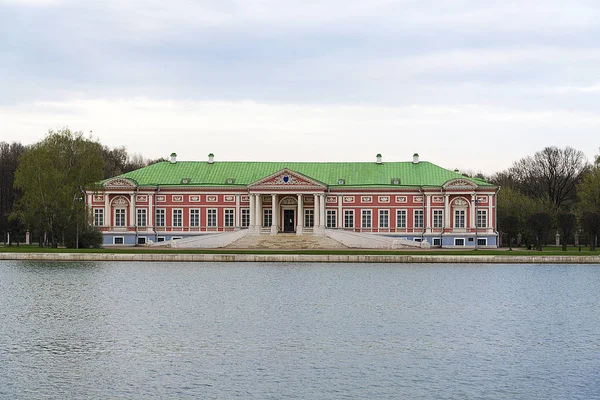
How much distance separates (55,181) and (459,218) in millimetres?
34781

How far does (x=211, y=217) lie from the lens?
78562 millimetres

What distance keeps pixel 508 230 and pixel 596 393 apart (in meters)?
63.2

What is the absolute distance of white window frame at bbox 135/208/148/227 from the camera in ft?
256

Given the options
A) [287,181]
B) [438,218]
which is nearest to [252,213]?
[287,181]

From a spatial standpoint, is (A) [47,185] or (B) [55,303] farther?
(A) [47,185]

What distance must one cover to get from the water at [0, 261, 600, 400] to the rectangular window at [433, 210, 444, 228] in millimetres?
32504

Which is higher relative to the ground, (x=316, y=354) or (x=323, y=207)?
(x=323, y=207)

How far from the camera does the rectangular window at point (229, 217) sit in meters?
78.5

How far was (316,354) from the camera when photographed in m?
23.1

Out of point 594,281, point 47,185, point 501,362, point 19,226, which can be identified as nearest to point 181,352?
point 501,362

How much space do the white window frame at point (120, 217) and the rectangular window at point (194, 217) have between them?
598 cm

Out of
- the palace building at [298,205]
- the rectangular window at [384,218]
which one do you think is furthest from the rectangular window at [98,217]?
the rectangular window at [384,218]

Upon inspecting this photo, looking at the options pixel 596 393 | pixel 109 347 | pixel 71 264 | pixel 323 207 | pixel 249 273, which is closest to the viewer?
pixel 596 393

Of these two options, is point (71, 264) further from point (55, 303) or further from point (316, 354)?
point (316, 354)
